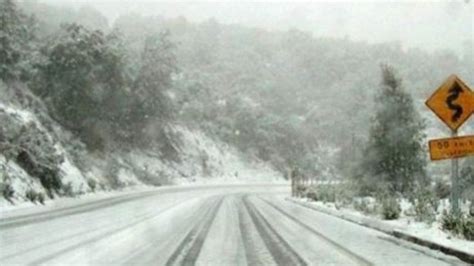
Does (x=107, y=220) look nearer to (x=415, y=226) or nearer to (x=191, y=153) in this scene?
(x=415, y=226)

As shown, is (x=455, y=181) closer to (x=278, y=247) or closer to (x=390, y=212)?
(x=390, y=212)

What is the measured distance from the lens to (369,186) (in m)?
48.4

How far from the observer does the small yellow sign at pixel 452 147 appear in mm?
17516

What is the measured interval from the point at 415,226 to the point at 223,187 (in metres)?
54.6

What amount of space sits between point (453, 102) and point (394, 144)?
30659 mm

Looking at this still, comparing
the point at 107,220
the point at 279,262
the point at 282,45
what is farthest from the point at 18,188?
the point at 282,45

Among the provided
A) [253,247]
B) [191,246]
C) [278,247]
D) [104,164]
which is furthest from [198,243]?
[104,164]

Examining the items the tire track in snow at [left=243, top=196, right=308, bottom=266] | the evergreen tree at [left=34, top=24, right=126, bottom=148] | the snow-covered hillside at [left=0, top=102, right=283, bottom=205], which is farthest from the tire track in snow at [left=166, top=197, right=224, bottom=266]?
the evergreen tree at [left=34, top=24, right=126, bottom=148]

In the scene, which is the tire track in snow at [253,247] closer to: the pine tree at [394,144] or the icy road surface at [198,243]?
the icy road surface at [198,243]

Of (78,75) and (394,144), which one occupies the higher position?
(78,75)

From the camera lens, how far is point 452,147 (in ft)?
57.9

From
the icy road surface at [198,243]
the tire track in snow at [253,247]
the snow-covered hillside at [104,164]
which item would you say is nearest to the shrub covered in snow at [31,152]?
the snow-covered hillside at [104,164]

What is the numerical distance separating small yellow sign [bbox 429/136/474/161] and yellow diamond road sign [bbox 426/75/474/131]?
1.83 ft

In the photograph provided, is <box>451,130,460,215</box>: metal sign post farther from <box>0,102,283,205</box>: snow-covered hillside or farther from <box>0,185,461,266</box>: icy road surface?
<box>0,102,283,205</box>: snow-covered hillside
